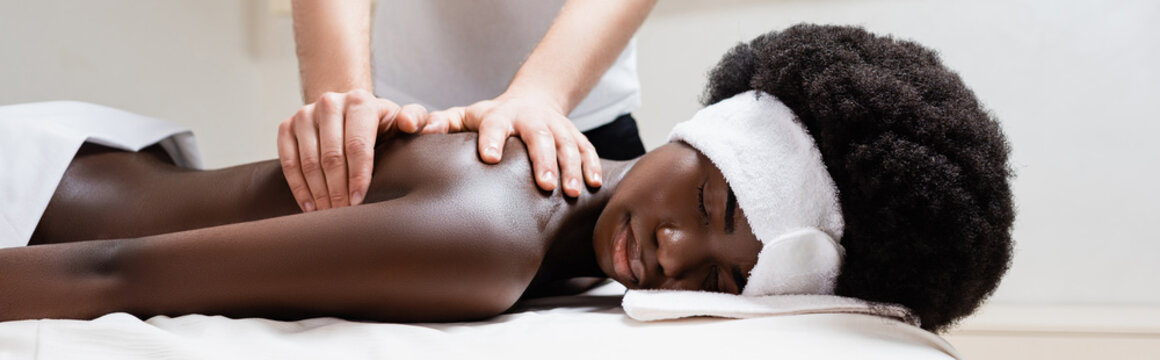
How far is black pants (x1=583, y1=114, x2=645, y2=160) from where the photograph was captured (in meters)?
1.48

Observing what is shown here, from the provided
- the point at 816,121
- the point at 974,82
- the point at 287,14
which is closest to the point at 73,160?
the point at 816,121

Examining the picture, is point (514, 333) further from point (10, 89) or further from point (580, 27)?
point (10, 89)

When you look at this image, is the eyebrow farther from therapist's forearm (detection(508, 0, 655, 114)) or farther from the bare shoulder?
therapist's forearm (detection(508, 0, 655, 114))

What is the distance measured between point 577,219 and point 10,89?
132 cm

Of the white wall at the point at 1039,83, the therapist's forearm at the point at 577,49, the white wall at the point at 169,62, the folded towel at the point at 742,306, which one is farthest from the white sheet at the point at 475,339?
the white wall at the point at 1039,83

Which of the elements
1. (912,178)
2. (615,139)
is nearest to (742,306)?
(912,178)

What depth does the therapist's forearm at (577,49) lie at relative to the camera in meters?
1.12

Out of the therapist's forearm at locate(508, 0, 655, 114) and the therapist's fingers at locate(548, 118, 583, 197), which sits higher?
the therapist's forearm at locate(508, 0, 655, 114)

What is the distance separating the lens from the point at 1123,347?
1760 mm

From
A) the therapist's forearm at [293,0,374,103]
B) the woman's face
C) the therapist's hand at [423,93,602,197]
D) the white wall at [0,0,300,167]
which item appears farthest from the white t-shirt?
the white wall at [0,0,300,167]

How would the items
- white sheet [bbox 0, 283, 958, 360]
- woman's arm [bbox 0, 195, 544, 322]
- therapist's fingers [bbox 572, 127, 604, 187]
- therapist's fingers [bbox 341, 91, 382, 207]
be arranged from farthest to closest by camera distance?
therapist's fingers [bbox 572, 127, 604, 187]
therapist's fingers [bbox 341, 91, 382, 207]
woman's arm [bbox 0, 195, 544, 322]
white sheet [bbox 0, 283, 958, 360]

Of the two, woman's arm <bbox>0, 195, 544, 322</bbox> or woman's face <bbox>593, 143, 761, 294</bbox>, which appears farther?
woman's face <bbox>593, 143, 761, 294</bbox>

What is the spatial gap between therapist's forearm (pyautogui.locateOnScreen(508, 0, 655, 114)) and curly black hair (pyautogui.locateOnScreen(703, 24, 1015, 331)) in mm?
331

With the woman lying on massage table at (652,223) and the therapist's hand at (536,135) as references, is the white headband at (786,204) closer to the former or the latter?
the woman lying on massage table at (652,223)
